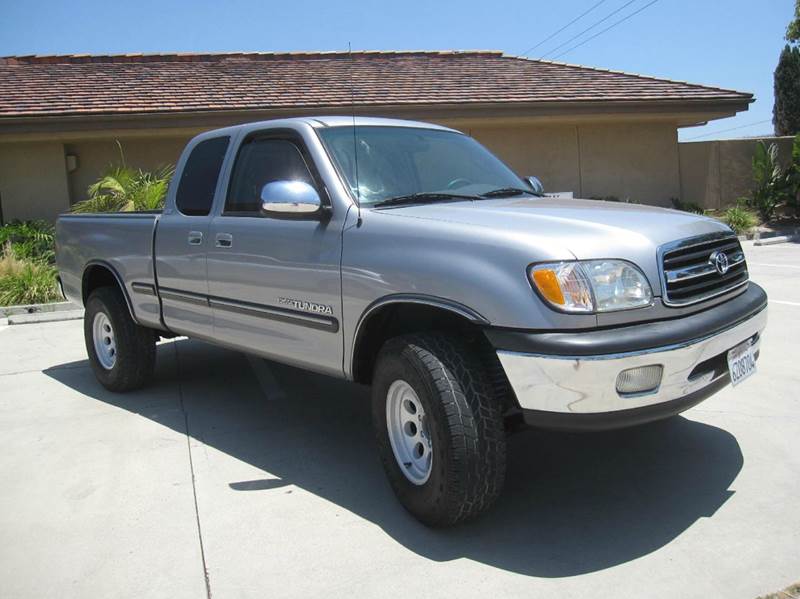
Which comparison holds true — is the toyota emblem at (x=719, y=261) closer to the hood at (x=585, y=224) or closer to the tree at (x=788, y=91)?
the hood at (x=585, y=224)

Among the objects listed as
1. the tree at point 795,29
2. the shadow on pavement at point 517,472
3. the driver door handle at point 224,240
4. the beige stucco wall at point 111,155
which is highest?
the tree at point 795,29

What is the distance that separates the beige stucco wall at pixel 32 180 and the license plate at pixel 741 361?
1361 cm

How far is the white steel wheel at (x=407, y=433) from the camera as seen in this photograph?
12.0ft

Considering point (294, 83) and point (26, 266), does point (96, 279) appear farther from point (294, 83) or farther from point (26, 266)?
point (294, 83)

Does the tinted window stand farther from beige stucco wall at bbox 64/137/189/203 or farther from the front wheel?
beige stucco wall at bbox 64/137/189/203

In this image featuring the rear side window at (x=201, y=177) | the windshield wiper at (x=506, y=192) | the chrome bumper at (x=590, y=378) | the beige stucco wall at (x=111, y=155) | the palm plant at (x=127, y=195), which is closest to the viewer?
the chrome bumper at (x=590, y=378)

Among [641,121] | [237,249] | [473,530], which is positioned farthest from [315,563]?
[641,121]

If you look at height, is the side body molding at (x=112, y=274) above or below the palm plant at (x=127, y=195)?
below

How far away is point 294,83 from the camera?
16.5 m

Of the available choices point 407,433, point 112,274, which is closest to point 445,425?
point 407,433

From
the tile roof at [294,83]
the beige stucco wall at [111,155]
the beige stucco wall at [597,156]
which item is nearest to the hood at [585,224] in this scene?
the tile roof at [294,83]

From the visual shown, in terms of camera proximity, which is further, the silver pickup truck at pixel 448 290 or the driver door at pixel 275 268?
the driver door at pixel 275 268

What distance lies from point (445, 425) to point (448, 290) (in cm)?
59

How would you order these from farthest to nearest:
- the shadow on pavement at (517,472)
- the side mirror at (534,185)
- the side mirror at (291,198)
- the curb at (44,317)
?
the curb at (44,317) → the side mirror at (534,185) → the side mirror at (291,198) → the shadow on pavement at (517,472)
